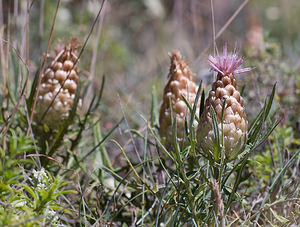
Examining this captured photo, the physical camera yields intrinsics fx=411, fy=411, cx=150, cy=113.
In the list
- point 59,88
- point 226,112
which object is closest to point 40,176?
point 59,88

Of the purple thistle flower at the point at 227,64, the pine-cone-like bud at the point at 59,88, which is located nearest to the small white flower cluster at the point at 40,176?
the pine-cone-like bud at the point at 59,88

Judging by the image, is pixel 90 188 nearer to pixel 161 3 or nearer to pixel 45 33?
pixel 45 33

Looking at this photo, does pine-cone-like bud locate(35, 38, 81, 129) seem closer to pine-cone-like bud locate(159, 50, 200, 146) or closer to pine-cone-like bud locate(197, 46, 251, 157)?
pine-cone-like bud locate(159, 50, 200, 146)

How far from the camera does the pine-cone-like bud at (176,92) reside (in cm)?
131

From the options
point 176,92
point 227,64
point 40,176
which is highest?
point 227,64

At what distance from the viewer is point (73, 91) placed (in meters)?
1.44

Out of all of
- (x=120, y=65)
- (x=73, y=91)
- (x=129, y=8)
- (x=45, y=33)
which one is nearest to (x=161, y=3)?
(x=129, y=8)

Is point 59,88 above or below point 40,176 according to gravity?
above

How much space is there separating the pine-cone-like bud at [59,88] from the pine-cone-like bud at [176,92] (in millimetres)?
335

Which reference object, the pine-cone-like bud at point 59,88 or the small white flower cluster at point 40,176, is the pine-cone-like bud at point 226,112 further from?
the pine-cone-like bud at point 59,88

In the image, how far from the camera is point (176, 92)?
132 centimetres

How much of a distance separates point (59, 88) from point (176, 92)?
15.9 inches

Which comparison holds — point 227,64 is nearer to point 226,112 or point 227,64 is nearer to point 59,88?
point 226,112

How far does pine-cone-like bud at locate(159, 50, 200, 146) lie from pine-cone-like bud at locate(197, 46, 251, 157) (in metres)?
0.25
